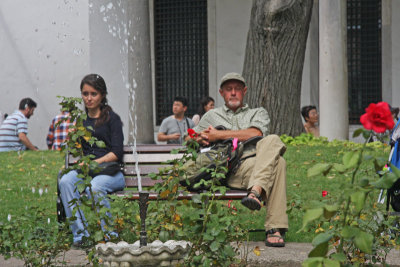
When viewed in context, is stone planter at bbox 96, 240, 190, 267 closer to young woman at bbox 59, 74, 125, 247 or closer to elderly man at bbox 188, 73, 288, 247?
elderly man at bbox 188, 73, 288, 247

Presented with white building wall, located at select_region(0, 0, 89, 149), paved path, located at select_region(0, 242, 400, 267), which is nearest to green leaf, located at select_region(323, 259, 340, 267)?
paved path, located at select_region(0, 242, 400, 267)

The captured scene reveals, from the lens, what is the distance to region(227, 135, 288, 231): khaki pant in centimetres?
562

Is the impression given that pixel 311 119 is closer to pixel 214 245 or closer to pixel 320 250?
pixel 214 245

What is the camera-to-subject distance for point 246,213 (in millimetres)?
7523

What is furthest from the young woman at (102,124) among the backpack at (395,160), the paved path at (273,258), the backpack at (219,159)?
the backpack at (395,160)

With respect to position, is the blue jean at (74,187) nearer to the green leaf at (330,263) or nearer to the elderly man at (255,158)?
the elderly man at (255,158)

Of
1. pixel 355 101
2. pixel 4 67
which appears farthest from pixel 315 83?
pixel 4 67

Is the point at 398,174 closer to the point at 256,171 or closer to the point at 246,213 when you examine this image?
the point at 256,171

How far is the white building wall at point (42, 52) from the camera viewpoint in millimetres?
17078

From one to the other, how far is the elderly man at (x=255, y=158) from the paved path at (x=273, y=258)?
0.18 m

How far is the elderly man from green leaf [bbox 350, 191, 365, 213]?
2.65 m

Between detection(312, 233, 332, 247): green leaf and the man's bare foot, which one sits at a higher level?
detection(312, 233, 332, 247): green leaf

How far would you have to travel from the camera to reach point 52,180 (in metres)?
9.88

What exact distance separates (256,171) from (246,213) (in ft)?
6.36
